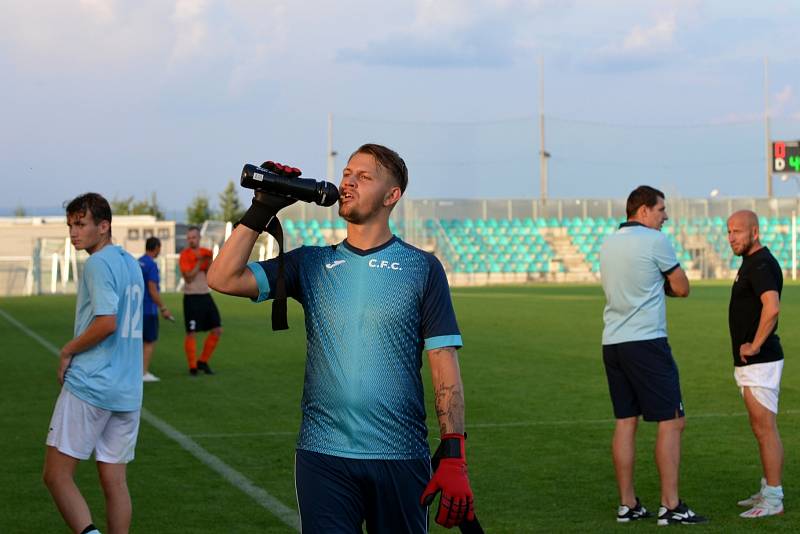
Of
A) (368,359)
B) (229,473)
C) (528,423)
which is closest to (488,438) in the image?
(528,423)

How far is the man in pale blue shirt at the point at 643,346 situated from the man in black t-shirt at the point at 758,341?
1.47ft

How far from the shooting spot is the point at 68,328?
29.7 m

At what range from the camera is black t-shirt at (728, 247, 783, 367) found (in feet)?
28.2

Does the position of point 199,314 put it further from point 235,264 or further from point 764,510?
→ point 235,264

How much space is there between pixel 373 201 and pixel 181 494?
5.16m

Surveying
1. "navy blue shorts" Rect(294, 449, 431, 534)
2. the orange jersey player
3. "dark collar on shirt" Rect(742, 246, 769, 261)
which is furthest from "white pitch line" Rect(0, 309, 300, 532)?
the orange jersey player

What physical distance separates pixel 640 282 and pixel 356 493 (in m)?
4.09

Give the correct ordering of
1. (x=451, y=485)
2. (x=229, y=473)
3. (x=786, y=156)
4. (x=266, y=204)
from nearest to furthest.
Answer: (x=451, y=485)
(x=266, y=204)
(x=229, y=473)
(x=786, y=156)

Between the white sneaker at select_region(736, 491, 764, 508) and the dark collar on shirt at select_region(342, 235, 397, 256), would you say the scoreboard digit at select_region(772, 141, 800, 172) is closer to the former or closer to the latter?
the white sneaker at select_region(736, 491, 764, 508)

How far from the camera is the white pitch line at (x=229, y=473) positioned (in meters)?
8.55

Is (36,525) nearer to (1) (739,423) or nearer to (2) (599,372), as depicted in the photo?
(1) (739,423)

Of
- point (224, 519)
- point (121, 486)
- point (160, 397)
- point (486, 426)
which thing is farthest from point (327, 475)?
point (160, 397)

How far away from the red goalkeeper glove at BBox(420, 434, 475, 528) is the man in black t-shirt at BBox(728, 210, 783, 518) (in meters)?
4.44

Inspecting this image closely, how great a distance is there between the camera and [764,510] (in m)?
8.45
